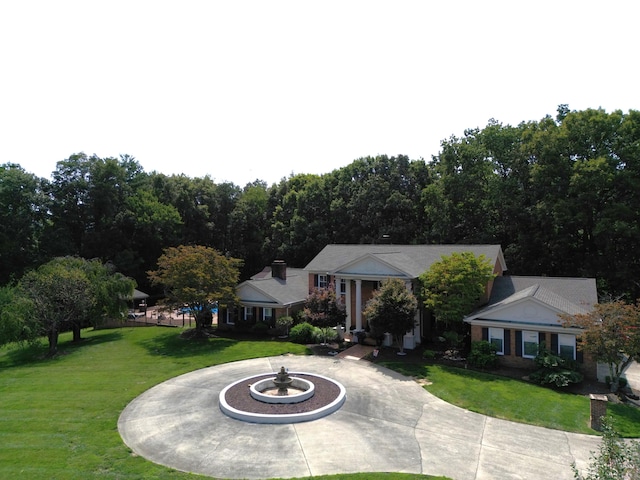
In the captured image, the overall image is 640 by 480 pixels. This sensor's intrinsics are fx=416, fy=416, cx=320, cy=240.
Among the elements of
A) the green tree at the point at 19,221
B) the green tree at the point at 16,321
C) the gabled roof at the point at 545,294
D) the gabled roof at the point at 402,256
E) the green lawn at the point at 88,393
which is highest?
the green tree at the point at 19,221

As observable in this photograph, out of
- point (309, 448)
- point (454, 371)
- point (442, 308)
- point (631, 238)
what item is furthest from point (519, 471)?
point (631, 238)

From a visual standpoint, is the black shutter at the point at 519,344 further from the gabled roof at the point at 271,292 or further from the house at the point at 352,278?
the gabled roof at the point at 271,292

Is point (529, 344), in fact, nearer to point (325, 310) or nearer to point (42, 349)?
point (325, 310)

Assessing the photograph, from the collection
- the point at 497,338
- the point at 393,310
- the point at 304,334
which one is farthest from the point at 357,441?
the point at 304,334

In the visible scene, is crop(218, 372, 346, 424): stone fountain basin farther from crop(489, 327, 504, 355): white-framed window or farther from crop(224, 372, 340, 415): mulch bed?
crop(489, 327, 504, 355): white-framed window

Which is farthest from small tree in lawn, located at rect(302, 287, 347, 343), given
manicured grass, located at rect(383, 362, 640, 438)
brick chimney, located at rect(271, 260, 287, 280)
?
brick chimney, located at rect(271, 260, 287, 280)

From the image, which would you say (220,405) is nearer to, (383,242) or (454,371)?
(454,371)

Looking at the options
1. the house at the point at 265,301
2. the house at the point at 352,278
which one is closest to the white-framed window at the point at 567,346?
the house at the point at 352,278

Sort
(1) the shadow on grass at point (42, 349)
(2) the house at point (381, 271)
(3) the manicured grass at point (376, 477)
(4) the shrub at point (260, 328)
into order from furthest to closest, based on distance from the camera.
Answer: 1. (4) the shrub at point (260, 328)
2. (2) the house at point (381, 271)
3. (1) the shadow on grass at point (42, 349)
4. (3) the manicured grass at point (376, 477)
